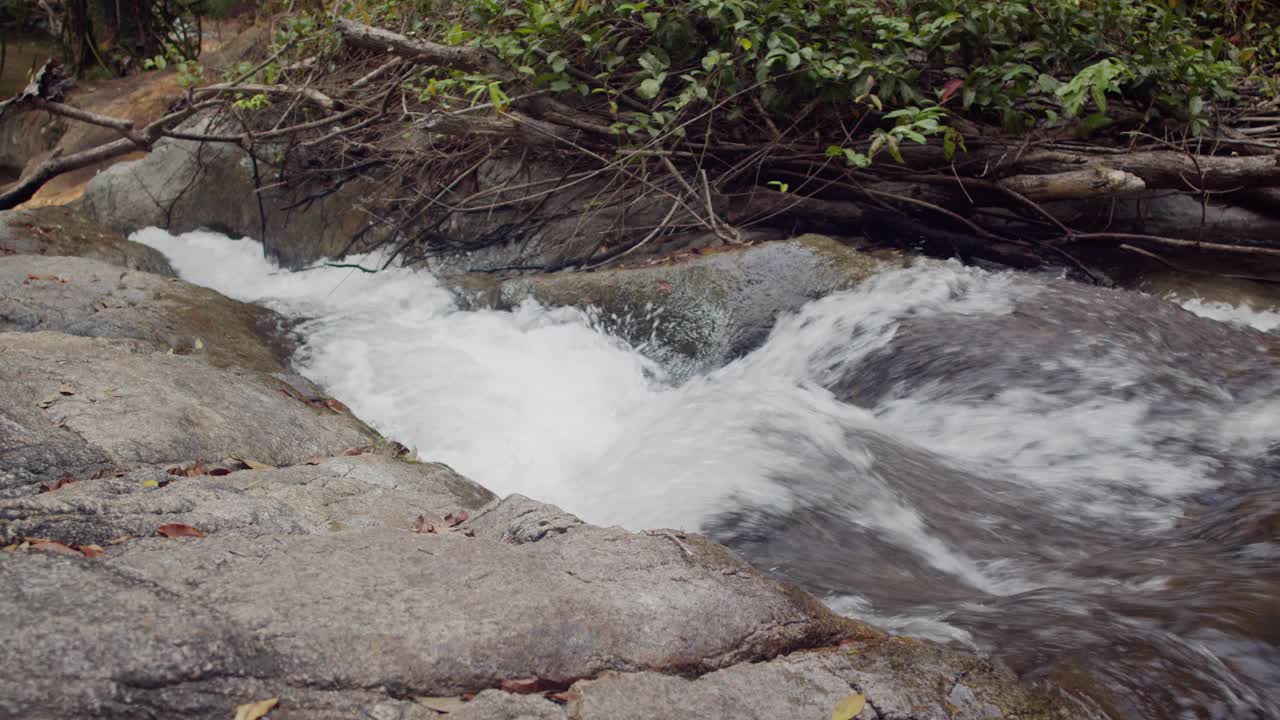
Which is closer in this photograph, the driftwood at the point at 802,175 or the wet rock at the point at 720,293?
the wet rock at the point at 720,293

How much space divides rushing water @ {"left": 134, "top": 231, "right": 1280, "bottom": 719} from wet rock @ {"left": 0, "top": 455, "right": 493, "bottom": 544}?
0.86 m

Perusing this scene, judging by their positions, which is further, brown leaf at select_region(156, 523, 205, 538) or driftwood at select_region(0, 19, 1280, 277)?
driftwood at select_region(0, 19, 1280, 277)

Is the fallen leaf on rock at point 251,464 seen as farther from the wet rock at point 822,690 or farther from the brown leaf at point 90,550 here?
the wet rock at point 822,690

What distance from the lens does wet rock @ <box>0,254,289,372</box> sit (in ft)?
15.5

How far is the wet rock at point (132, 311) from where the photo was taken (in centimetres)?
474

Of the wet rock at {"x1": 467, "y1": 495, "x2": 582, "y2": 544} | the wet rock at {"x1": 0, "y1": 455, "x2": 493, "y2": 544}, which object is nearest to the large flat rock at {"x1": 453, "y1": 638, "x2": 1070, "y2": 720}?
the wet rock at {"x1": 467, "y1": 495, "x2": 582, "y2": 544}

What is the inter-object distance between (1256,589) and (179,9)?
14.2 m

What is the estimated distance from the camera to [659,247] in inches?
255

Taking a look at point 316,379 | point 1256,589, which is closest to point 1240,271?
point 1256,589

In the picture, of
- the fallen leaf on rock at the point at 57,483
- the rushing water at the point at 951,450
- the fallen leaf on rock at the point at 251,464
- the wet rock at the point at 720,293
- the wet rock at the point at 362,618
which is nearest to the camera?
the wet rock at the point at 362,618

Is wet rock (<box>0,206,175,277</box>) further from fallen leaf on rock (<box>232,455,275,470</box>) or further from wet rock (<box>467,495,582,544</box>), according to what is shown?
wet rock (<box>467,495,582,544</box>)

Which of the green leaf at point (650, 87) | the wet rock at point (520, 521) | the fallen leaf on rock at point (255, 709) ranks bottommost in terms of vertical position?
the wet rock at point (520, 521)

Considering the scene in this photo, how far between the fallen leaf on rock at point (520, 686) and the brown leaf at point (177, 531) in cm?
92

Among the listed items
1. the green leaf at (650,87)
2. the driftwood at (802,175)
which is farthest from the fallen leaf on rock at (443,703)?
the green leaf at (650,87)
